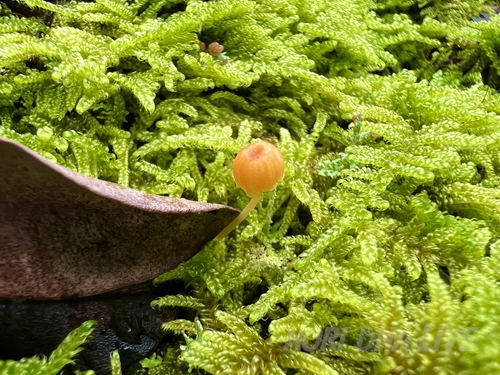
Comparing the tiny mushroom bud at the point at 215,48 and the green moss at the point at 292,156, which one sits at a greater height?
the tiny mushroom bud at the point at 215,48

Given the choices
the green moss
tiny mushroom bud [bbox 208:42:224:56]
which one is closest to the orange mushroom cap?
the green moss

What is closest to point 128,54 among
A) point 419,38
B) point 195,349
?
point 195,349

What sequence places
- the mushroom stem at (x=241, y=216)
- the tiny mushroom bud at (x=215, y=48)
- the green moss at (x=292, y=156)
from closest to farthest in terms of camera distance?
1. the green moss at (x=292, y=156)
2. the mushroom stem at (x=241, y=216)
3. the tiny mushroom bud at (x=215, y=48)

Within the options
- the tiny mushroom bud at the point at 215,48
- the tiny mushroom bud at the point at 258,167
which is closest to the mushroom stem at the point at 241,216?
the tiny mushroom bud at the point at 258,167

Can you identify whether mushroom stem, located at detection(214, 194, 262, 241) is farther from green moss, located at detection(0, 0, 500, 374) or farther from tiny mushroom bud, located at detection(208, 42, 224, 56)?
tiny mushroom bud, located at detection(208, 42, 224, 56)

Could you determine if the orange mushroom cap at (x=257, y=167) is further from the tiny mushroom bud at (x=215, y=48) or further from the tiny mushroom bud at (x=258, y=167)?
the tiny mushroom bud at (x=215, y=48)

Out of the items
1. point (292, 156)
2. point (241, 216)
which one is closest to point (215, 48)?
point (292, 156)

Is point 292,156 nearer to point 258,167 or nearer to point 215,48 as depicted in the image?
point 258,167
